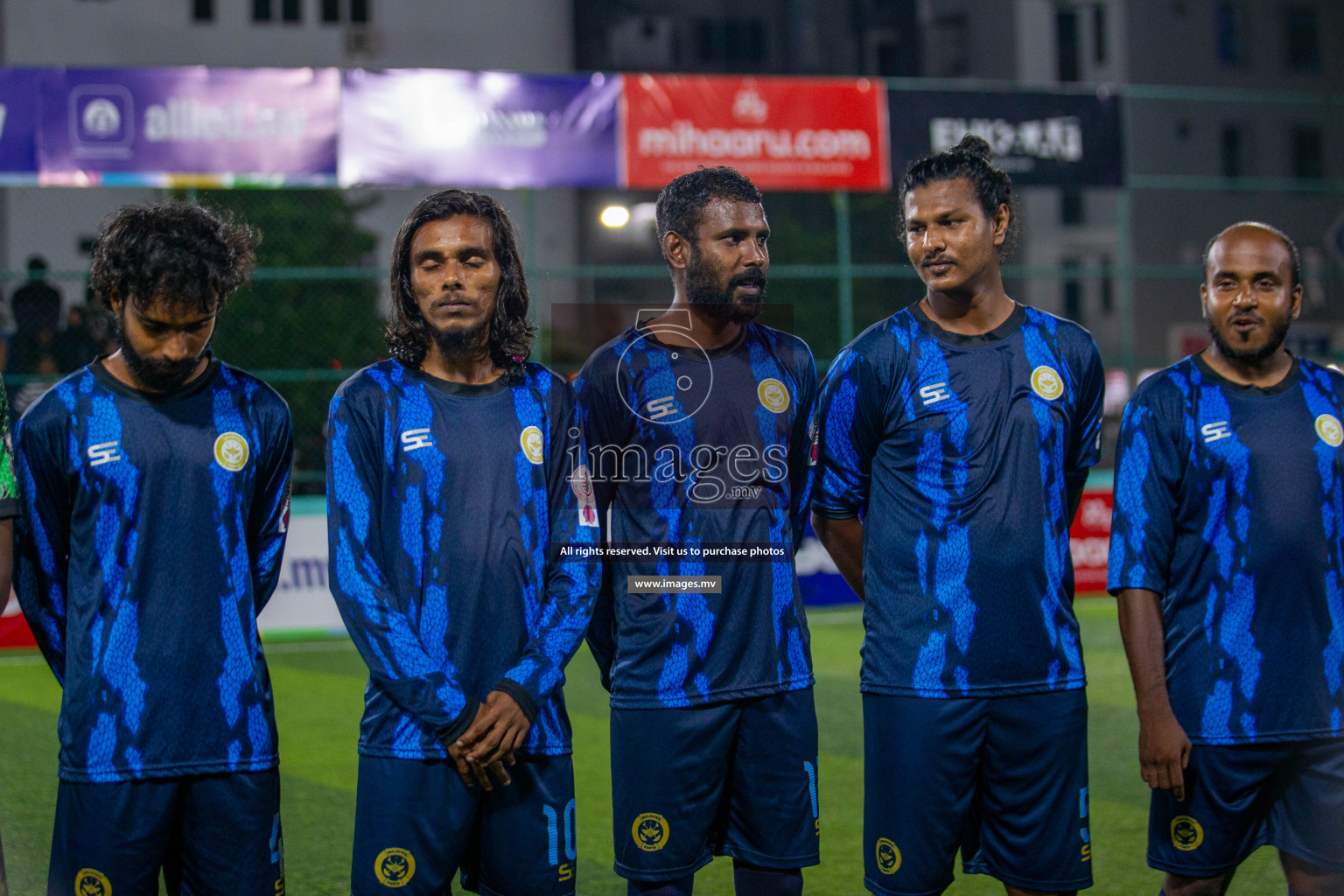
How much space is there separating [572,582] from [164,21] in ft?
120

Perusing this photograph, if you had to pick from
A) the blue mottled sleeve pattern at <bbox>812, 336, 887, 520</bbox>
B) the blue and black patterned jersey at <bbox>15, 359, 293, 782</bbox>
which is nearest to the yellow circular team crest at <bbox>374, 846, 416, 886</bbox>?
the blue and black patterned jersey at <bbox>15, 359, 293, 782</bbox>

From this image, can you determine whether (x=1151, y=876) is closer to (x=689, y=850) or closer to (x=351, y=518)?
(x=689, y=850)

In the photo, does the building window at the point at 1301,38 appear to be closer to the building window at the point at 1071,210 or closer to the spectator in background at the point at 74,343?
the building window at the point at 1071,210

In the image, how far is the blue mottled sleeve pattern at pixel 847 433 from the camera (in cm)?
335

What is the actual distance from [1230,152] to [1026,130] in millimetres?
34907

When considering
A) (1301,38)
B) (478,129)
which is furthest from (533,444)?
(1301,38)

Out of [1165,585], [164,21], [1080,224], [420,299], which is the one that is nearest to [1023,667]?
[1165,585]

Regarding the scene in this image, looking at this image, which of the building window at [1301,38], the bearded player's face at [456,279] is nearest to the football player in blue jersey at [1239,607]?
the bearded player's face at [456,279]

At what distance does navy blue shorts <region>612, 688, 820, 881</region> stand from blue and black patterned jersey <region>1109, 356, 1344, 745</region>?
96 cm

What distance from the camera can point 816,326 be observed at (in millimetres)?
34312

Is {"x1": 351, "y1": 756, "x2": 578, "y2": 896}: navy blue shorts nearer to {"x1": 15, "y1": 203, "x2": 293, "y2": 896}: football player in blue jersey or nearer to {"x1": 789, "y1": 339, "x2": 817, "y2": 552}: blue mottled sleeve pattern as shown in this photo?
{"x1": 15, "y1": 203, "x2": 293, "y2": 896}: football player in blue jersey

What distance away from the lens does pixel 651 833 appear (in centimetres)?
326

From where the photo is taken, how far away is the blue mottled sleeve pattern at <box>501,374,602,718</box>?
2.89 metres

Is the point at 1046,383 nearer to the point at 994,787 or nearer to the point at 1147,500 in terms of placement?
the point at 1147,500
